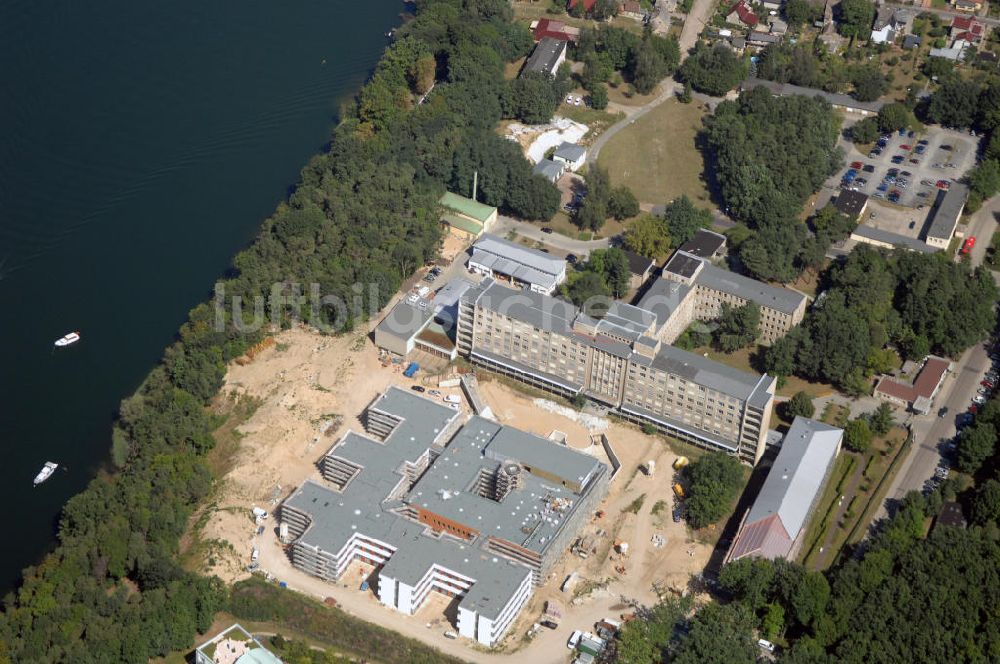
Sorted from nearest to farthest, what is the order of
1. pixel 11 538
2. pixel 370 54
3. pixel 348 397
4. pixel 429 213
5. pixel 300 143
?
pixel 11 538 < pixel 348 397 < pixel 429 213 < pixel 300 143 < pixel 370 54

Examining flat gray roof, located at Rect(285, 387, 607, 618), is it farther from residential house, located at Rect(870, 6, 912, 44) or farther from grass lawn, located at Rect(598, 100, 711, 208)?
residential house, located at Rect(870, 6, 912, 44)

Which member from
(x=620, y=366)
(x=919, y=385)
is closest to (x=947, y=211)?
(x=919, y=385)

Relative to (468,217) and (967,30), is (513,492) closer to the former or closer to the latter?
(468,217)

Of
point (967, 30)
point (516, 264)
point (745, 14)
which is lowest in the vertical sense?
point (516, 264)

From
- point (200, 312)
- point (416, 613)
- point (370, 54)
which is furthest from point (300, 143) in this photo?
point (416, 613)

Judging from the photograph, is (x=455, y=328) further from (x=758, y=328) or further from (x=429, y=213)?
(x=758, y=328)

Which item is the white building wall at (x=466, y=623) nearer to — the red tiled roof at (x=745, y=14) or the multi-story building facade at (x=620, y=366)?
the multi-story building facade at (x=620, y=366)

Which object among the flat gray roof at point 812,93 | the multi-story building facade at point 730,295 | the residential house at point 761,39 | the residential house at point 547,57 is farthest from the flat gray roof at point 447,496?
the residential house at point 761,39

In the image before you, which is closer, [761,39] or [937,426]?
[937,426]
